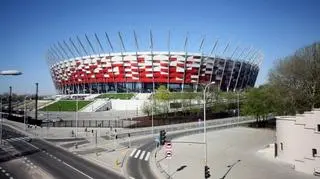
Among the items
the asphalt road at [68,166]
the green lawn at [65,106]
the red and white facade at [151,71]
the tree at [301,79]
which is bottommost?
the asphalt road at [68,166]

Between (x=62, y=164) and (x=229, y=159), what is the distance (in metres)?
20.4

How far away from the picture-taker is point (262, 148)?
53656 millimetres

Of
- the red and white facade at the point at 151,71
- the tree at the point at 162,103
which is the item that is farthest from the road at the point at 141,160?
the red and white facade at the point at 151,71

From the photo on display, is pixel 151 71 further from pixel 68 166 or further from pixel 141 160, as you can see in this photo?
pixel 68 166

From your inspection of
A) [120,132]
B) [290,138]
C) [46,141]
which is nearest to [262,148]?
[290,138]

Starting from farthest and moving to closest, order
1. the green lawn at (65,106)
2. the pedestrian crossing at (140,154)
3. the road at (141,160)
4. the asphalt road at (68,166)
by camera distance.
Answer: the green lawn at (65,106) < the pedestrian crossing at (140,154) < the road at (141,160) < the asphalt road at (68,166)

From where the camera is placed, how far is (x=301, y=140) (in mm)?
39906

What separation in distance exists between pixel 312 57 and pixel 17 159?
2175 inches

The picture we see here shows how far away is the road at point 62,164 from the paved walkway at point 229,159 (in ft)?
24.8

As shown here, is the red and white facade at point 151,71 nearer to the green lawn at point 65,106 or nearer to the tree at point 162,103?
the green lawn at point 65,106

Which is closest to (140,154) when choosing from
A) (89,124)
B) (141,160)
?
(141,160)

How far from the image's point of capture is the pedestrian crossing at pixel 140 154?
154ft

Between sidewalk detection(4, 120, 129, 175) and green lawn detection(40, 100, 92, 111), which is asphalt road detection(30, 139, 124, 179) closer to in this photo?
sidewalk detection(4, 120, 129, 175)

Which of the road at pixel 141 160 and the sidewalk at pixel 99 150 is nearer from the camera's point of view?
the road at pixel 141 160
